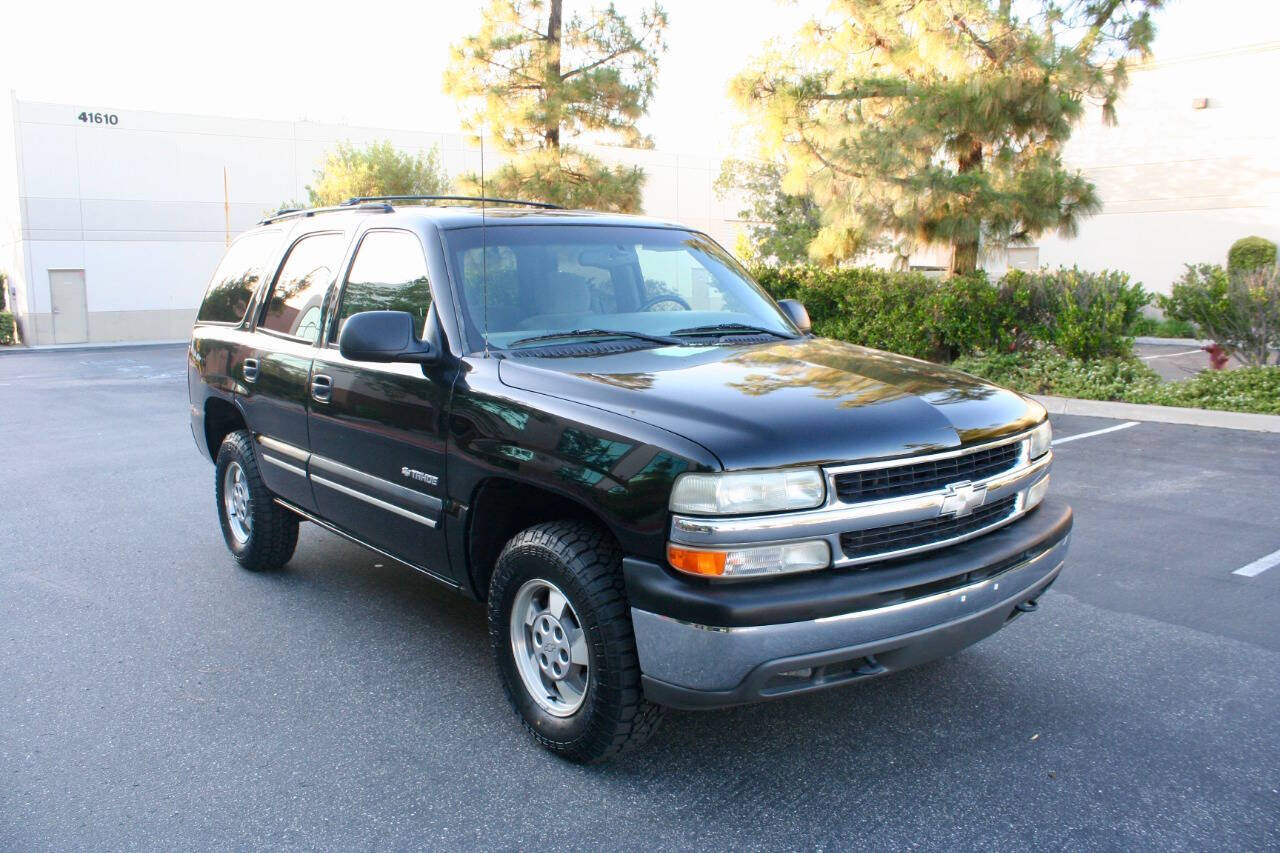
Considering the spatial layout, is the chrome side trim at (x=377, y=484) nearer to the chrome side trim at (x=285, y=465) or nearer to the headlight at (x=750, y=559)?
the chrome side trim at (x=285, y=465)

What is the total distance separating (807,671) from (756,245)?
33.2 metres

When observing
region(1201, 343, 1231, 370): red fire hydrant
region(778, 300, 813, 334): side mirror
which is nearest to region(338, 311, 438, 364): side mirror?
region(778, 300, 813, 334): side mirror

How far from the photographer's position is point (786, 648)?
2936 millimetres

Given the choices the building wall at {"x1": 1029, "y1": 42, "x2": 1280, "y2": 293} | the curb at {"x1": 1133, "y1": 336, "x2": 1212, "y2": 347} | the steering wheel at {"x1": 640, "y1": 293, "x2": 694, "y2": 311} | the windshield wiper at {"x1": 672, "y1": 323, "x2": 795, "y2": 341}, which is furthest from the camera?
the building wall at {"x1": 1029, "y1": 42, "x2": 1280, "y2": 293}

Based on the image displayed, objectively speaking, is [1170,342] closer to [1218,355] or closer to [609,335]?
[1218,355]

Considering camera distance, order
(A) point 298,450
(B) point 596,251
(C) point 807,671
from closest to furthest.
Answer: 1. (C) point 807,671
2. (B) point 596,251
3. (A) point 298,450

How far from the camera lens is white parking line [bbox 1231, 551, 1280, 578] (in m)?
5.53

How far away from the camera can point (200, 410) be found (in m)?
6.14

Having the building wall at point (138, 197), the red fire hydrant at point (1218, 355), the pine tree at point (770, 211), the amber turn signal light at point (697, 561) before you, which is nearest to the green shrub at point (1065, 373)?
the red fire hydrant at point (1218, 355)

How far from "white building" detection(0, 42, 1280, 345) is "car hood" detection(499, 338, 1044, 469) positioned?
73.2ft

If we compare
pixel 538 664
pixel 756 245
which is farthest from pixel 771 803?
pixel 756 245

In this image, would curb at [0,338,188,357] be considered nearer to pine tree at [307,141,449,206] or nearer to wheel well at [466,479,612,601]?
pine tree at [307,141,449,206]

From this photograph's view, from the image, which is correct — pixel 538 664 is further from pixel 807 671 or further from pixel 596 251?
pixel 596 251

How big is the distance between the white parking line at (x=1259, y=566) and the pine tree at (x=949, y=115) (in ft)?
27.3
